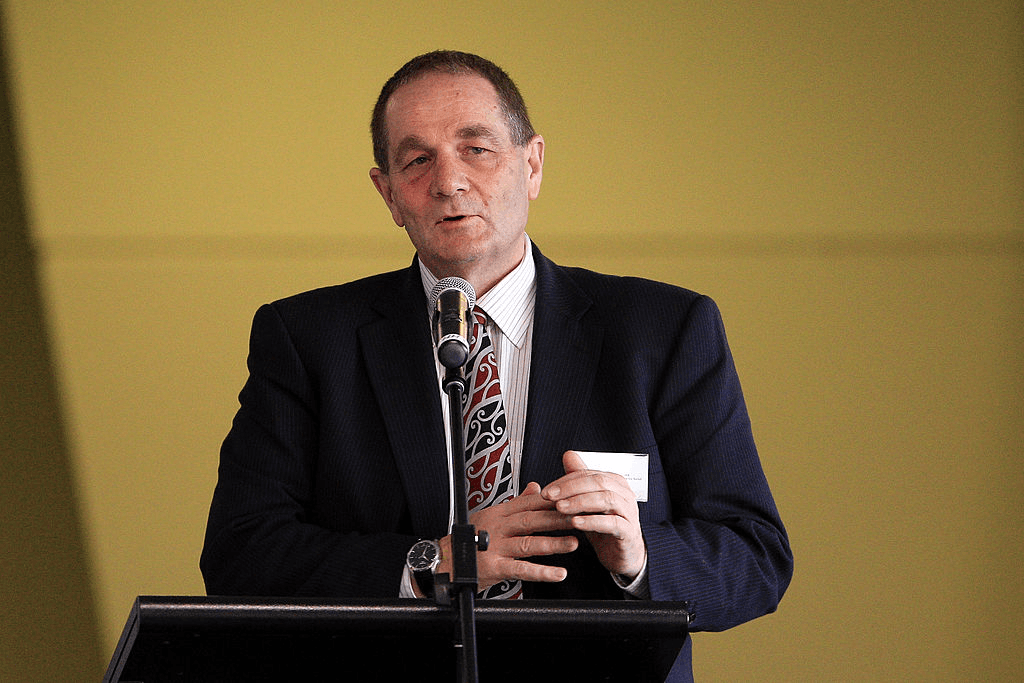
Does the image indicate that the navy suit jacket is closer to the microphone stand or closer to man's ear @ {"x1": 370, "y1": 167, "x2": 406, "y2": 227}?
man's ear @ {"x1": 370, "y1": 167, "x2": 406, "y2": 227}

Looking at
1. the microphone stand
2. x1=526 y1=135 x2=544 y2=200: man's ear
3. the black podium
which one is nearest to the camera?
the microphone stand

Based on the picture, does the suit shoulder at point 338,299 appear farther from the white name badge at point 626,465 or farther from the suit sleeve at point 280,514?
the white name badge at point 626,465

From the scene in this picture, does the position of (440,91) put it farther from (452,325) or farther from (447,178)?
(452,325)

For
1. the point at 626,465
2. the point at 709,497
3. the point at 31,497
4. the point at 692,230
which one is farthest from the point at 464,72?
the point at 31,497

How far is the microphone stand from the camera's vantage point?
47.9 inches

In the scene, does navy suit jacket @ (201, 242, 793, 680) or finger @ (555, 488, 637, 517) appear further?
navy suit jacket @ (201, 242, 793, 680)

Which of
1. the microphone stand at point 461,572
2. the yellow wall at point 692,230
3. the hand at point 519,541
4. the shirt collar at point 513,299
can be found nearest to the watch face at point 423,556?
the hand at point 519,541

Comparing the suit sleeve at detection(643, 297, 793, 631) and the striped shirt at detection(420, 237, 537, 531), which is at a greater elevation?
the striped shirt at detection(420, 237, 537, 531)

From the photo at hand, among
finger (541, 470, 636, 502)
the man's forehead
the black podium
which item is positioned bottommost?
the black podium

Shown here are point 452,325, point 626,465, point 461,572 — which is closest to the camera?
point 461,572

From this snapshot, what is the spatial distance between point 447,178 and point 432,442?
0.54 m

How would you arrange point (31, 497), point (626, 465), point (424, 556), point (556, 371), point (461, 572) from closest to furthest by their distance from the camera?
point (461, 572) < point (424, 556) < point (626, 465) < point (556, 371) < point (31, 497)

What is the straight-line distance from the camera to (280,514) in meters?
2.08

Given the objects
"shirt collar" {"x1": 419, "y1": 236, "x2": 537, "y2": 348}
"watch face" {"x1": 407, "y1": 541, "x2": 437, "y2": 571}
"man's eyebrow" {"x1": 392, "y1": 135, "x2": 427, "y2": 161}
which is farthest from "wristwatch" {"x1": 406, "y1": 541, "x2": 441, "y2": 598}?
"man's eyebrow" {"x1": 392, "y1": 135, "x2": 427, "y2": 161}
